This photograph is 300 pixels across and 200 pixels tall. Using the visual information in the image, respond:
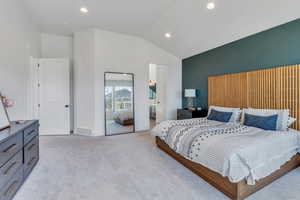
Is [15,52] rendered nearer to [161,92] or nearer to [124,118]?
[124,118]

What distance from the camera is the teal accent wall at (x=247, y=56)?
116 inches

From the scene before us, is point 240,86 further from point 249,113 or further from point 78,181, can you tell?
point 78,181

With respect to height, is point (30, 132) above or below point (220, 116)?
below

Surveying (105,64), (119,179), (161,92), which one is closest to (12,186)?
(119,179)

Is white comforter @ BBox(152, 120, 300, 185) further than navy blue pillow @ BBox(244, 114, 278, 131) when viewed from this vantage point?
No

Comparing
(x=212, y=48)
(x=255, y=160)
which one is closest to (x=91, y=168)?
(x=255, y=160)

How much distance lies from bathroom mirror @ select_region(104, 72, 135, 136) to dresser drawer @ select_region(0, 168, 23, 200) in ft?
8.72

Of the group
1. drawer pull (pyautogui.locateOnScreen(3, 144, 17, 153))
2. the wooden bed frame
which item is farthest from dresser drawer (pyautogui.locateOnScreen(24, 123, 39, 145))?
the wooden bed frame

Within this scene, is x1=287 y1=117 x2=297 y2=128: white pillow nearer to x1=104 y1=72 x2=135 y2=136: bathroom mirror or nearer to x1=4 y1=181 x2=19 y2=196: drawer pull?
x1=104 y1=72 x2=135 y2=136: bathroom mirror

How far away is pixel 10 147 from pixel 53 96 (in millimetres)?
3196

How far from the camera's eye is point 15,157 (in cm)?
184

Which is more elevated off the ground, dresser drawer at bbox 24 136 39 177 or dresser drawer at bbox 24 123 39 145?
dresser drawer at bbox 24 123 39 145

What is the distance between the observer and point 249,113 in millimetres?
3127

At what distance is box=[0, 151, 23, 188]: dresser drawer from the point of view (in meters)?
1.55
